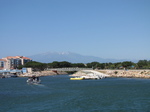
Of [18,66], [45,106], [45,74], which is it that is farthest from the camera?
[18,66]

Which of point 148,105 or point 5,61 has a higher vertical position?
point 5,61

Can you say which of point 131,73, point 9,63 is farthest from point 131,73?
point 9,63

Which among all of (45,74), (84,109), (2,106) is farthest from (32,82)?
(45,74)

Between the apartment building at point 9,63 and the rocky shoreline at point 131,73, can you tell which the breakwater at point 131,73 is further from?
the apartment building at point 9,63

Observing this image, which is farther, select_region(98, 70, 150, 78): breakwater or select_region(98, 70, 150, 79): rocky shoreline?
select_region(98, 70, 150, 78): breakwater

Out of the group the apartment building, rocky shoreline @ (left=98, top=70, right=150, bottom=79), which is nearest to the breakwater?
rocky shoreline @ (left=98, top=70, right=150, bottom=79)

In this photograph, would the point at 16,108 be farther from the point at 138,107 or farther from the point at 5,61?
the point at 5,61

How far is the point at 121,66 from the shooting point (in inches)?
5236

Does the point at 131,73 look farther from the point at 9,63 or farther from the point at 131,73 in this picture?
the point at 9,63

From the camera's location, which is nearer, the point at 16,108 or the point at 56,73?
the point at 16,108

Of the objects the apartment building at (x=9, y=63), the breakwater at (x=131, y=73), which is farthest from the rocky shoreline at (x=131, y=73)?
the apartment building at (x=9, y=63)

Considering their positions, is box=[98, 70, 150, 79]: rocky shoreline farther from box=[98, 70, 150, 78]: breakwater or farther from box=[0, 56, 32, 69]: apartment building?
box=[0, 56, 32, 69]: apartment building

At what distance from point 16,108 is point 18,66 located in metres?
126

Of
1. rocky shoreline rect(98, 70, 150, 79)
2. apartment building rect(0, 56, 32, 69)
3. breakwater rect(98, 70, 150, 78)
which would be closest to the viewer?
rocky shoreline rect(98, 70, 150, 79)
